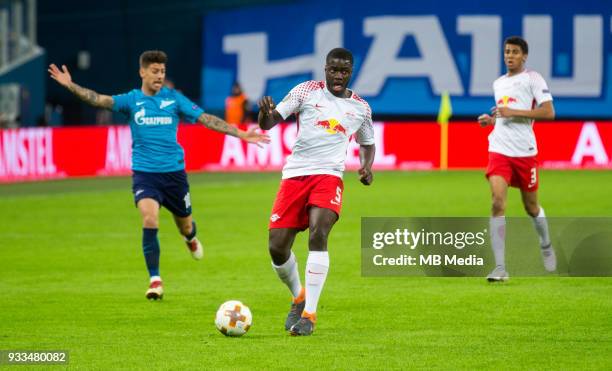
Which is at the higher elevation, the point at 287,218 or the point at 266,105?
the point at 266,105

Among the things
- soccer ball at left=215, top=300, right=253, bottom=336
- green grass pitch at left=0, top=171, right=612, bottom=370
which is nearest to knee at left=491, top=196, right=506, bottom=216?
green grass pitch at left=0, top=171, right=612, bottom=370

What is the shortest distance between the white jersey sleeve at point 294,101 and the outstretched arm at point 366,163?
70 centimetres

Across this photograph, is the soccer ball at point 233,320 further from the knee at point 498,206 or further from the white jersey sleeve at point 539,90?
the white jersey sleeve at point 539,90

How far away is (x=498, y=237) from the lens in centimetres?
1322

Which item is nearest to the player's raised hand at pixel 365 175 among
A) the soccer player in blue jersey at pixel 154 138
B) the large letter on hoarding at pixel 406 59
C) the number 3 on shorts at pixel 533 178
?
the soccer player in blue jersey at pixel 154 138

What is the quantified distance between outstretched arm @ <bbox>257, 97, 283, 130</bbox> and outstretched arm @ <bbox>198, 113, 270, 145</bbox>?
32.7 inches

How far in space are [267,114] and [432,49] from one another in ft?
88.0

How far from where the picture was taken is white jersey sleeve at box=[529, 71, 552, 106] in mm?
13016

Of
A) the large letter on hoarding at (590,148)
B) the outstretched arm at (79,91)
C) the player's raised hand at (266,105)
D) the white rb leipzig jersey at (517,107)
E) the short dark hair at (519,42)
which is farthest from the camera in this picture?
the large letter on hoarding at (590,148)

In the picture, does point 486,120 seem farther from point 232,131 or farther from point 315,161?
point 315,161

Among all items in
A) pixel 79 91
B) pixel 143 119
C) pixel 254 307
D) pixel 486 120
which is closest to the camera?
pixel 254 307

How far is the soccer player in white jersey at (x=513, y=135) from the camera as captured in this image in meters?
13.0

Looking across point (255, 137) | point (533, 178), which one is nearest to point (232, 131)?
point (255, 137)

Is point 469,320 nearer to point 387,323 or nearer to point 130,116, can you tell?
point 387,323
